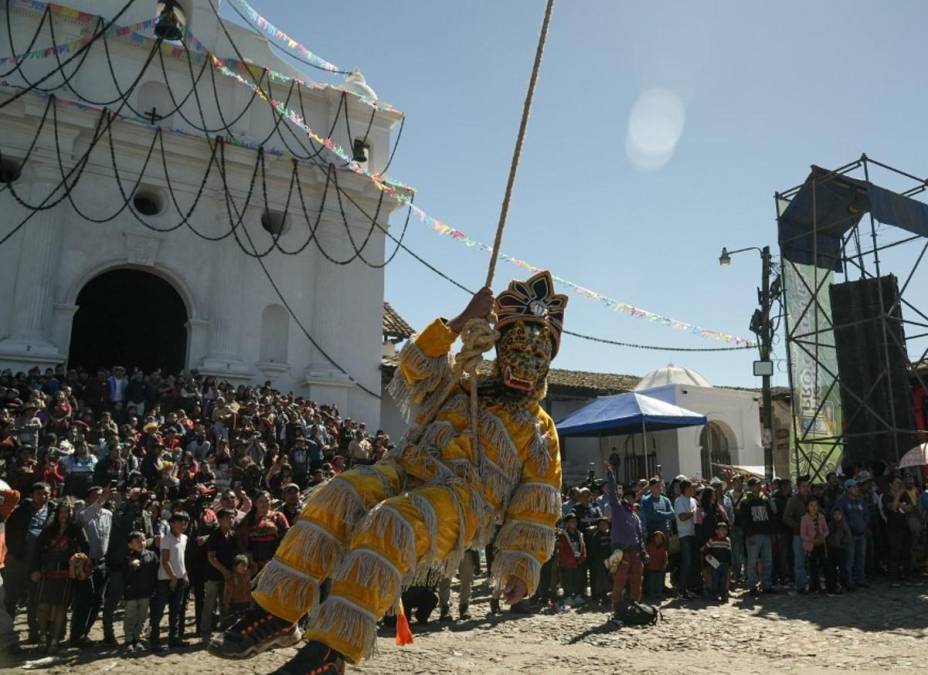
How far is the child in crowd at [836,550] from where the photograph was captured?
11.7 meters

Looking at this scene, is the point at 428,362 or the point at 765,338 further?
the point at 765,338

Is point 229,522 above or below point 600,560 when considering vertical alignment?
above

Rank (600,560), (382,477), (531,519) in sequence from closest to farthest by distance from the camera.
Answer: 1. (382,477)
2. (531,519)
3. (600,560)

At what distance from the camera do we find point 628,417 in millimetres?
16047

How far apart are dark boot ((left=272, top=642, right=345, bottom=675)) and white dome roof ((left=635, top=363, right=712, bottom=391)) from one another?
75.8 feet

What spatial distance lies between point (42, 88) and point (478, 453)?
1848 cm

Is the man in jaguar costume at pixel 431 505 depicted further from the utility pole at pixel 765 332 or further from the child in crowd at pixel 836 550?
the utility pole at pixel 765 332

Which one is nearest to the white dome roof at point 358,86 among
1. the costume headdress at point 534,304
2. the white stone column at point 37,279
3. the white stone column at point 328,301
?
the white stone column at point 328,301

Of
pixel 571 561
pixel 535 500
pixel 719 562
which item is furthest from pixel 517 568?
pixel 719 562

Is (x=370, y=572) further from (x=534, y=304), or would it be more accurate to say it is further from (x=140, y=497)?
(x=140, y=497)

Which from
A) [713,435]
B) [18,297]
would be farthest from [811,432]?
[18,297]

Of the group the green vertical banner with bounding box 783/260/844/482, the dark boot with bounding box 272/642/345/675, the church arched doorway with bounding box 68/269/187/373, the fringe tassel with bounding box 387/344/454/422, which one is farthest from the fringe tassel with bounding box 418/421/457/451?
the church arched doorway with bounding box 68/269/187/373

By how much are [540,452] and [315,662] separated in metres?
1.68

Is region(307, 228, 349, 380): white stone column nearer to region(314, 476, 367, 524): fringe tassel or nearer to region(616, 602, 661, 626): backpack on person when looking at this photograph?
region(616, 602, 661, 626): backpack on person
